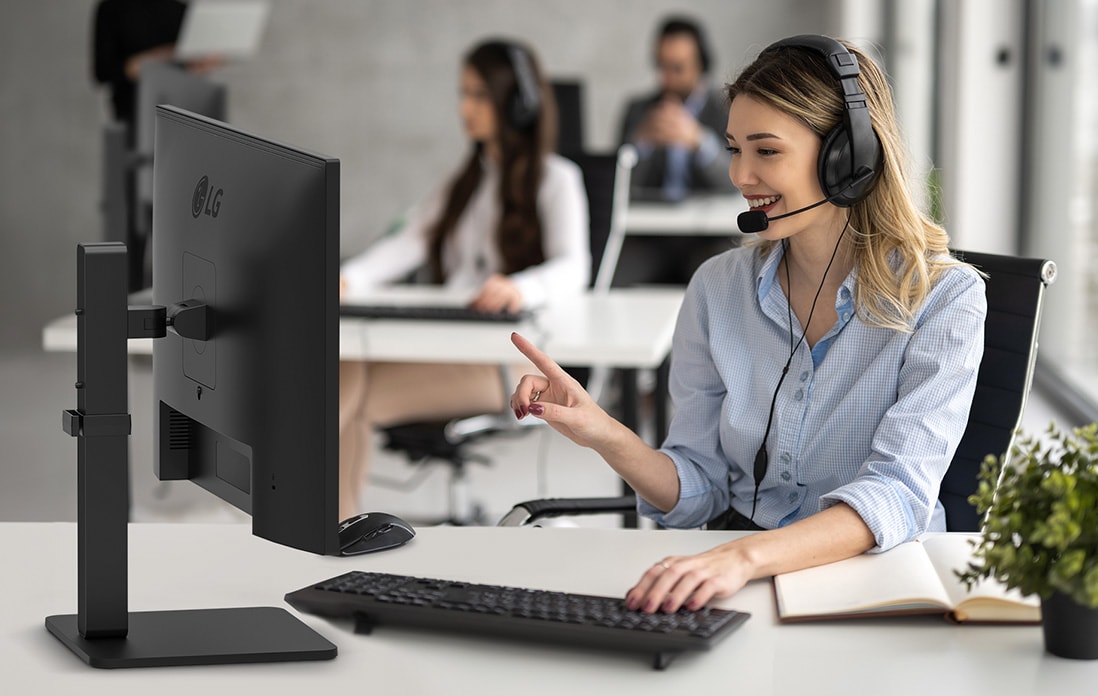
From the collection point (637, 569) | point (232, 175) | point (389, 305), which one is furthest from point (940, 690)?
point (389, 305)

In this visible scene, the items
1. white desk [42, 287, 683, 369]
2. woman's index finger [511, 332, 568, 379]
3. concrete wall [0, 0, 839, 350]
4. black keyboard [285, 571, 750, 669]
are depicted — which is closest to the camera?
black keyboard [285, 571, 750, 669]

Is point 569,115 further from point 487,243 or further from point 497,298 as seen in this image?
point 497,298

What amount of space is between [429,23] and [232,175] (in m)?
6.12

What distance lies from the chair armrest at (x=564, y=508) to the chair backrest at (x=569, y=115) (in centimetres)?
294

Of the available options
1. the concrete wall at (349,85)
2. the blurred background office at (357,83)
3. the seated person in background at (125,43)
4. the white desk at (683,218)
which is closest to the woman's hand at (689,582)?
the white desk at (683,218)

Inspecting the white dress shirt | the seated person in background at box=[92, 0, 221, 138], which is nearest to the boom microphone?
the white dress shirt

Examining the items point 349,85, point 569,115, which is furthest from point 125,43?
point 569,115

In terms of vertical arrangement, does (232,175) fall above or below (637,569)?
above

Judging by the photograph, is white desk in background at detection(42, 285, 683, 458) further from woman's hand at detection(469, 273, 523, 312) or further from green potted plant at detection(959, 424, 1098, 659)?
green potted plant at detection(959, 424, 1098, 659)

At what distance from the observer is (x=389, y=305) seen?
9.05 ft

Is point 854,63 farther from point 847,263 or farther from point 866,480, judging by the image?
point 866,480

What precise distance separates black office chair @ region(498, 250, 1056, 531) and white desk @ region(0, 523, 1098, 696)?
0.29 metres

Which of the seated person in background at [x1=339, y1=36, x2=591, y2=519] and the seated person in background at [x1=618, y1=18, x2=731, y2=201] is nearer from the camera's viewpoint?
the seated person in background at [x1=339, y1=36, x2=591, y2=519]

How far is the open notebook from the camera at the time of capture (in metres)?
1.13
